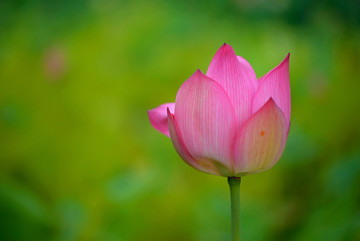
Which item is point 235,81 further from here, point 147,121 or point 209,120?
point 147,121

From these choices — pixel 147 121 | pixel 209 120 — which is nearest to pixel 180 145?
pixel 209 120

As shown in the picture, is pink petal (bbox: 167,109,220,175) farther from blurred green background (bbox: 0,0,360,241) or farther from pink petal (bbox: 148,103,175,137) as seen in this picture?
blurred green background (bbox: 0,0,360,241)

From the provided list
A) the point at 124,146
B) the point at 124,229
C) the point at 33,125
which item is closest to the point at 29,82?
the point at 33,125

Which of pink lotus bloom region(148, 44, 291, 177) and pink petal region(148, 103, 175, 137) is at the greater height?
pink petal region(148, 103, 175, 137)

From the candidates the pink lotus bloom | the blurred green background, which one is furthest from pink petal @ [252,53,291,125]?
the blurred green background

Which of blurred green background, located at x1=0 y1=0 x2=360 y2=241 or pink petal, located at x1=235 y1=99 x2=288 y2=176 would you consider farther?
blurred green background, located at x1=0 y1=0 x2=360 y2=241

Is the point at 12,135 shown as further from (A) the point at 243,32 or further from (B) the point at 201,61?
(A) the point at 243,32
